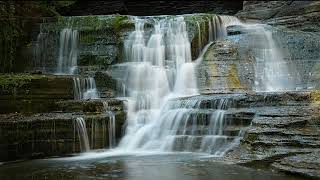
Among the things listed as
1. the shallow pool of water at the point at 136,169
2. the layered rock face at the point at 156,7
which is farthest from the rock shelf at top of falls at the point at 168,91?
the layered rock face at the point at 156,7

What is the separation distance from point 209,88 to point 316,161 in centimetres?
649

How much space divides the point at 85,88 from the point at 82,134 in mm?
2507

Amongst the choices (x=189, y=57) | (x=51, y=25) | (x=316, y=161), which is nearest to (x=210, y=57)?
(x=189, y=57)

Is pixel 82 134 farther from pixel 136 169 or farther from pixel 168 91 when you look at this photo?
pixel 168 91

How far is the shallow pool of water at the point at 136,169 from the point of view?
700 cm

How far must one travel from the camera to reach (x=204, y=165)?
7840 mm

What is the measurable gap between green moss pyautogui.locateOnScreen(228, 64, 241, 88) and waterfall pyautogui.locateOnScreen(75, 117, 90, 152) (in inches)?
203

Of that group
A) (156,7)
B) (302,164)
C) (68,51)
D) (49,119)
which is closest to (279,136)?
(302,164)

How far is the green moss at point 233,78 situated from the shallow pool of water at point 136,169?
4.81 metres

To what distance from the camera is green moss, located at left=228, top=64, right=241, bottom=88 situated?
43.6ft

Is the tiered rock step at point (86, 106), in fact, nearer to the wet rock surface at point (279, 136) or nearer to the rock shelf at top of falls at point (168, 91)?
the rock shelf at top of falls at point (168, 91)

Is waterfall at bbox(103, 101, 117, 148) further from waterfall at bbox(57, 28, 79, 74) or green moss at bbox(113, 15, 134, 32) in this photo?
green moss at bbox(113, 15, 134, 32)

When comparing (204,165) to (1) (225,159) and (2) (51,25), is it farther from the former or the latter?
A: (2) (51,25)

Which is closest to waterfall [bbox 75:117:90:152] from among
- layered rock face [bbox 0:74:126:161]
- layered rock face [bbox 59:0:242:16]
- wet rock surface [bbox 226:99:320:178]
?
layered rock face [bbox 0:74:126:161]
